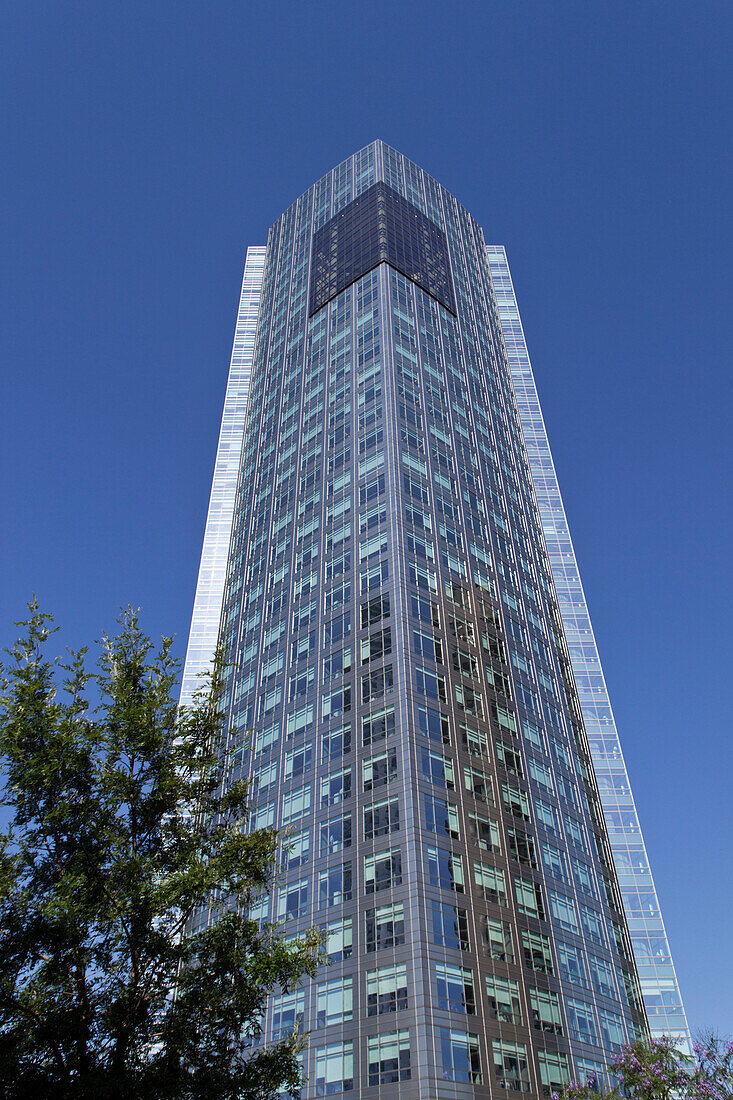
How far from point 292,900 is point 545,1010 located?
2136 centimetres

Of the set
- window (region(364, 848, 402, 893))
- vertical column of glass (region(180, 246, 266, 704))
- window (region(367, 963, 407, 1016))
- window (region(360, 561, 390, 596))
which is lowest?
window (region(367, 963, 407, 1016))

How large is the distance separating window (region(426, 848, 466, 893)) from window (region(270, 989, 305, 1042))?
1326cm

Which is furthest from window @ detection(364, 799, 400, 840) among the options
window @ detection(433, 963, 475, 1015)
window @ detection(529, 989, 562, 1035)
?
window @ detection(529, 989, 562, 1035)

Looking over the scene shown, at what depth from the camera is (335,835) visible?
231 ft

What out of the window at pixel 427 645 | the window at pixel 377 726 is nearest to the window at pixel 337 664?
the window at pixel 377 726

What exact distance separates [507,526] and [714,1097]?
70818 millimetres

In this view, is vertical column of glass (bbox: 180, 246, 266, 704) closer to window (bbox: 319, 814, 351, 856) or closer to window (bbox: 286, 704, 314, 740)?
window (bbox: 286, 704, 314, 740)

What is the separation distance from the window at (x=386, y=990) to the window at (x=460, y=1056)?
334 cm

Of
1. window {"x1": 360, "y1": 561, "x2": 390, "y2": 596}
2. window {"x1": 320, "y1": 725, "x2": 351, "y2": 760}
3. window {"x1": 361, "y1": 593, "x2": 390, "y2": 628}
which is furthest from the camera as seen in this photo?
window {"x1": 360, "y1": 561, "x2": 390, "y2": 596}

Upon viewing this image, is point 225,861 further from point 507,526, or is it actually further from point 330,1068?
point 507,526

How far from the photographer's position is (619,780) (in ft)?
394

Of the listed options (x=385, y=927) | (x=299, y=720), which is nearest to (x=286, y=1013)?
(x=385, y=927)

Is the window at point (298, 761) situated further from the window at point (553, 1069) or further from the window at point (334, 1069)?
the window at point (553, 1069)

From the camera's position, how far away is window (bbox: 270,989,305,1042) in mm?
64312
